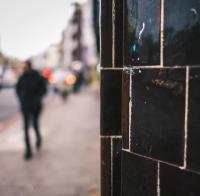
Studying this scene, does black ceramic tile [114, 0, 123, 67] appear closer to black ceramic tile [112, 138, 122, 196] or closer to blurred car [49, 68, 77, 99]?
black ceramic tile [112, 138, 122, 196]

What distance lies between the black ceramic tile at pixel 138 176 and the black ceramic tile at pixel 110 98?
0.85 feet

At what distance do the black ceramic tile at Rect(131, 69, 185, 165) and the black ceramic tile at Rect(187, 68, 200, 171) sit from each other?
59 mm

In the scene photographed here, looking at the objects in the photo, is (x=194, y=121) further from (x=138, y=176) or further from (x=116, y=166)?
(x=116, y=166)

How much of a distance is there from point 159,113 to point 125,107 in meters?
0.35

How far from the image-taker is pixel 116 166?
3.13m

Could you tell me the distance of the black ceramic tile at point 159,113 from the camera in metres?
2.53

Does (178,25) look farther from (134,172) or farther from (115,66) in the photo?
(134,172)

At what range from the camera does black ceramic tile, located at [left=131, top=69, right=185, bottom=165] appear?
2.53m

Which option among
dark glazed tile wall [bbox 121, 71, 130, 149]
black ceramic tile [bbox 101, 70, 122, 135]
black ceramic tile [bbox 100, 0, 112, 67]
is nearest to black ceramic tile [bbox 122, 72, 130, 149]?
dark glazed tile wall [bbox 121, 71, 130, 149]

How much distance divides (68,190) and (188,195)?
140 inches

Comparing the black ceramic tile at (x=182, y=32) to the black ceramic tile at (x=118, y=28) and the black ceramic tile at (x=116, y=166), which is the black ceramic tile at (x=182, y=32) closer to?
the black ceramic tile at (x=118, y=28)

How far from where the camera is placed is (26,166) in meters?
7.27

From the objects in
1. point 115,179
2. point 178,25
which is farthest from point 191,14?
point 115,179

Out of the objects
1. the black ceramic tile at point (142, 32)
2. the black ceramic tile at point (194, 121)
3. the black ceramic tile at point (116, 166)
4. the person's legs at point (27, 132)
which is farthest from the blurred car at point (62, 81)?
the black ceramic tile at point (194, 121)
